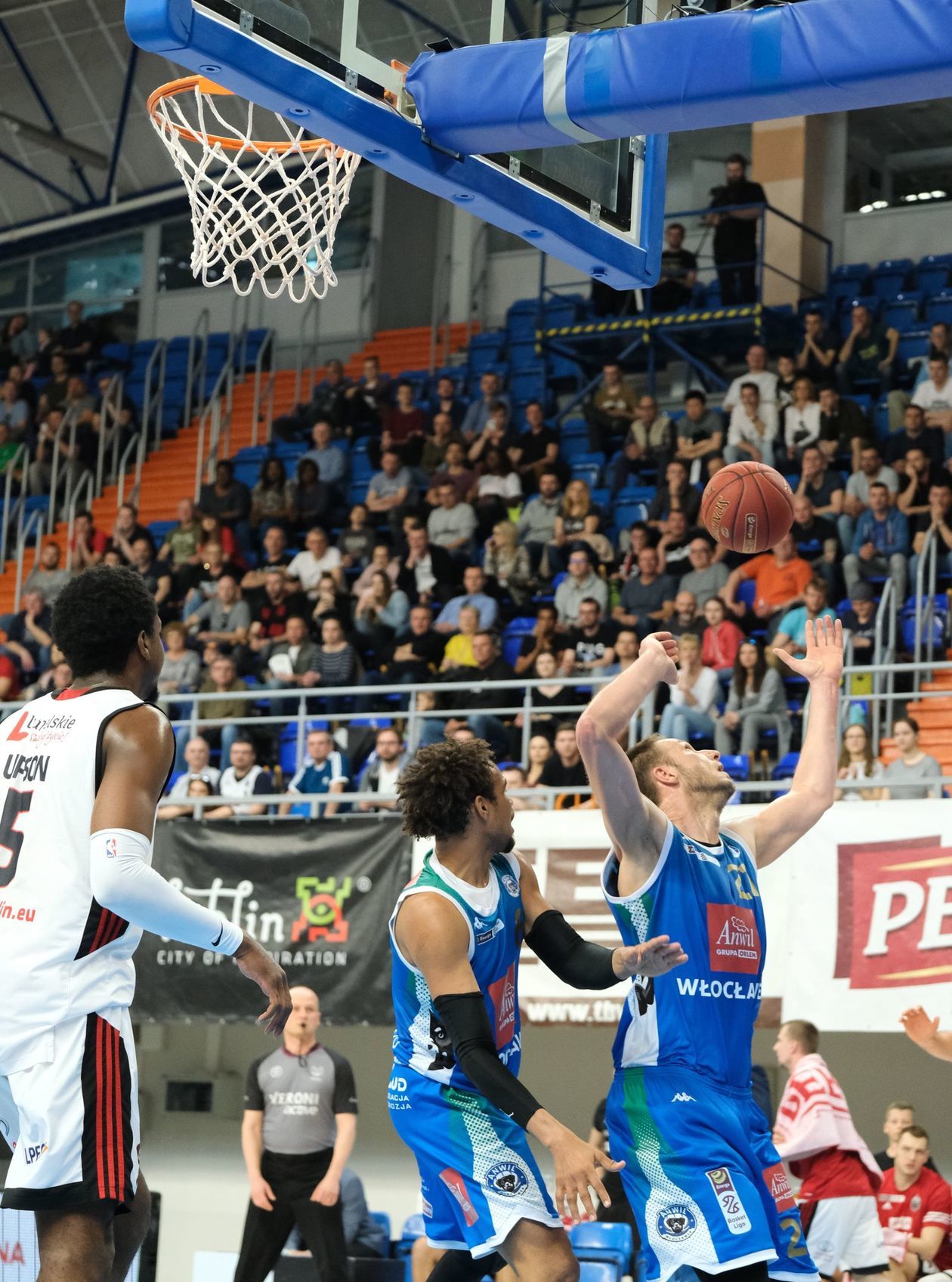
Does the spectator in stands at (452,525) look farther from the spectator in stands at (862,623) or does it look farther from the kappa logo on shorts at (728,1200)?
the kappa logo on shorts at (728,1200)

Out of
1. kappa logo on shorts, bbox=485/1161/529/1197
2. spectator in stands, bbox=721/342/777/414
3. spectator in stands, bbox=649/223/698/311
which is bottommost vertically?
kappa logo on shorts, bbox=485/1161/529/1197

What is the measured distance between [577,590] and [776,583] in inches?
72.2

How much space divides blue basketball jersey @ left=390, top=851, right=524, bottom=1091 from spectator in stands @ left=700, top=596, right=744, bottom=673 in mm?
8351

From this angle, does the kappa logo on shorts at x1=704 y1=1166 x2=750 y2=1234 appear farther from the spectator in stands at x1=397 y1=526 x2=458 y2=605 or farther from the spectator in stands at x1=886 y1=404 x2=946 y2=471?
the spectator in stands at x1=397 y1=526 x2=458 y2=605

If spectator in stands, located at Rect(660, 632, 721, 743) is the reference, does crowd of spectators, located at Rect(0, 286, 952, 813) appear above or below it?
above

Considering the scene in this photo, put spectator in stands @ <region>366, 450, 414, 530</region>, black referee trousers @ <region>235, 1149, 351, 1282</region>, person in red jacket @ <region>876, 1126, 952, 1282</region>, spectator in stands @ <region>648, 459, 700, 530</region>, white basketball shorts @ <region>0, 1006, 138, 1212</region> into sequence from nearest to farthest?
white basketball shorts @ <region>0, 1006, 138, 1212</region>, person in red jacket @ <region>876, 1126, 952, 1282</region>, black referee trousers @ <region>235, 1149, 351, 1282</region>, spectator in stands @ <region>648, 459, 700, 530</region>, spectator in stands @ <region>366, 450, 414, 530</region>

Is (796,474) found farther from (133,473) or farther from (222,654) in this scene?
(133,473)

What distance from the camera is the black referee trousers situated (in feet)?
35.6

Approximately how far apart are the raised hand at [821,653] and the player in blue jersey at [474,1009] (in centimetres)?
101

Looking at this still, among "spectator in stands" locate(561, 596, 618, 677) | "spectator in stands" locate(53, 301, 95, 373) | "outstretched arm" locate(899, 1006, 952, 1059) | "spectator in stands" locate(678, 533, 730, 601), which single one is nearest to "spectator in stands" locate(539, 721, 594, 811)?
"spectator in stands" locate(561, 596, 618, 677)

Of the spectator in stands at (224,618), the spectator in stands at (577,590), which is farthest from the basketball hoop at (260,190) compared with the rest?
the spectator in stands at (224,618)

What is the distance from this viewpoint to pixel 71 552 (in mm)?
19469

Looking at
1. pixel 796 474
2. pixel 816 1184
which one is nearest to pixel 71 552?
pixel 796 474

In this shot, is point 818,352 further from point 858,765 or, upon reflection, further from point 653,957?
point 653,957
